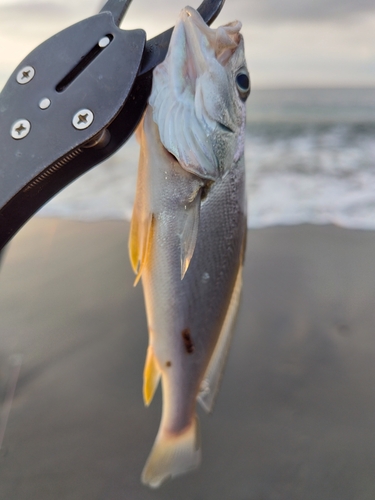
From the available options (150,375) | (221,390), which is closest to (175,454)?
(150,375)

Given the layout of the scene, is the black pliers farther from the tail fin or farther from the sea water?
the sea water

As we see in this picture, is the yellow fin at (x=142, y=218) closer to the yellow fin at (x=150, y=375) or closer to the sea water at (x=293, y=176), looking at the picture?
the yellow fin at (x=150, y=375)

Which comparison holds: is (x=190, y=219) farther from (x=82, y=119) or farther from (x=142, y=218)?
(x=82, y=119)

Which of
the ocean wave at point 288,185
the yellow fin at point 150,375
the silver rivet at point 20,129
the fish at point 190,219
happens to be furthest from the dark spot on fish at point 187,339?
the ocean wave at point 288,185

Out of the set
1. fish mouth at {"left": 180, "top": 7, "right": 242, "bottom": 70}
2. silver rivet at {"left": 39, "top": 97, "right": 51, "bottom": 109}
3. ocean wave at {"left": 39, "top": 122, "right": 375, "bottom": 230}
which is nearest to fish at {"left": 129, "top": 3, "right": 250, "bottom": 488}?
fish mouth at {"left": 180, "top": 7, "right": 242, "bottom": 70}

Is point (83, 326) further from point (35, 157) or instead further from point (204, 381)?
point (35, 157)

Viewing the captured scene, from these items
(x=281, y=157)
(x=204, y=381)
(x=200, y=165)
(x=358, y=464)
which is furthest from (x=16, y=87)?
(x=281, y=157)
